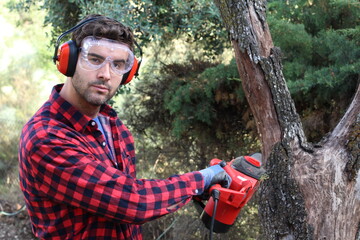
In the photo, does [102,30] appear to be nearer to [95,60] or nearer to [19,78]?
[95,60]

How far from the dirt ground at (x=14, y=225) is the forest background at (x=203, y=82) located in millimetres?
16

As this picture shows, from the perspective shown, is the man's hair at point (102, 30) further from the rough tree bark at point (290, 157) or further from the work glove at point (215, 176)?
the rough tree bark at point (290, 157)

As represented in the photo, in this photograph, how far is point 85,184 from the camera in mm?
1467

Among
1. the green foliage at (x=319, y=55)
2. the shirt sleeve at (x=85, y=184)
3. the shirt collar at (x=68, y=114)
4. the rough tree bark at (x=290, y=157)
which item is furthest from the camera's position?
the green foliage at (x=319, y=55)

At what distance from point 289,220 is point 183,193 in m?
1.23

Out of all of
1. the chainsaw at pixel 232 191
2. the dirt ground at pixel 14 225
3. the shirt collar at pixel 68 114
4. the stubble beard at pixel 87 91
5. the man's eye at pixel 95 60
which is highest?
the man's eye at pixel 95 60

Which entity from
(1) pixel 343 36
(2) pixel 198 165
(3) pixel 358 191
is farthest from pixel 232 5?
(2) pixel 198 165

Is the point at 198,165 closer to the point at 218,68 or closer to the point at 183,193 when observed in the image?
the point at 218,68

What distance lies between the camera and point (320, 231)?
2502 mm

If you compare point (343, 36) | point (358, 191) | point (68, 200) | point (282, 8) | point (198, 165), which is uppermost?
point (282, 8)

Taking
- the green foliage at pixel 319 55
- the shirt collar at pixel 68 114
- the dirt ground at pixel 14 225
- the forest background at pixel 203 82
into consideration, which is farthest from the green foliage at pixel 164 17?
the dirt ground at pixel 14 225

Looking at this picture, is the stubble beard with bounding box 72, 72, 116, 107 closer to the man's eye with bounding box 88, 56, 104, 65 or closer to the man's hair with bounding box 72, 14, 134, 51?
the man's eye with bounding box 88, 56, 104, 65

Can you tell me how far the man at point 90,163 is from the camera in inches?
58.4

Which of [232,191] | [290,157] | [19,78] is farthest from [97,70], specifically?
[19,78]
